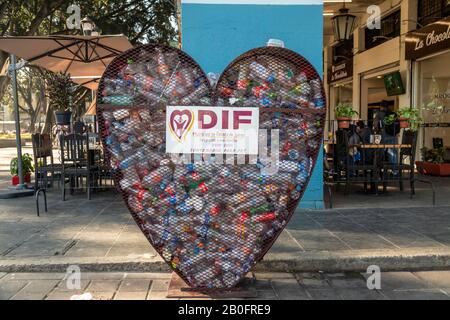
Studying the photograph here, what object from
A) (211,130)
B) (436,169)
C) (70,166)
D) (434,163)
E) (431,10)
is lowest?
(436,169)

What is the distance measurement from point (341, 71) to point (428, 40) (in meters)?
7.43

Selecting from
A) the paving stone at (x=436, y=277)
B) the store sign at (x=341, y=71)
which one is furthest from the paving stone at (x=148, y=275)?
the store sign at (x=341, y=71)

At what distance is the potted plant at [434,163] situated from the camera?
37.9ft

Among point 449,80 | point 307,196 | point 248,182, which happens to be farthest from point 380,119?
point 248,182

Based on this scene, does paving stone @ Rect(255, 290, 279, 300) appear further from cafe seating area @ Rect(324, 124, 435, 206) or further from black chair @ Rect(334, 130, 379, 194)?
black chair @ Rect(334, 130, 379, 194)

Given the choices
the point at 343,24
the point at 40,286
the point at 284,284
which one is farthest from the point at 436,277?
the point at 343,24

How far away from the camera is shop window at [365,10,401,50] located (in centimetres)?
1421

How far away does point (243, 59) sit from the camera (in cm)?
388

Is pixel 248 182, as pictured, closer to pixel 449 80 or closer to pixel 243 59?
pixel 243 59

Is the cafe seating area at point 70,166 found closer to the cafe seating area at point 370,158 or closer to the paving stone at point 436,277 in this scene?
the cafe seating area at point 370,158

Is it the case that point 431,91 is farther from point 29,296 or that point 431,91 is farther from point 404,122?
point 29,296

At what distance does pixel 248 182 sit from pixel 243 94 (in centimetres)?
77

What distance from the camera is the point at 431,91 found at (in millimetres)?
13195

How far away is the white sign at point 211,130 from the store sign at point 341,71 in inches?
592
